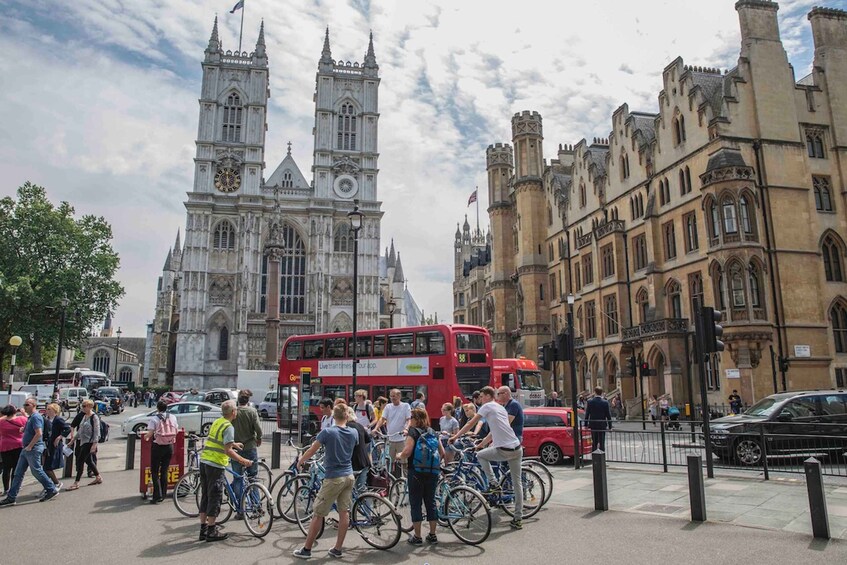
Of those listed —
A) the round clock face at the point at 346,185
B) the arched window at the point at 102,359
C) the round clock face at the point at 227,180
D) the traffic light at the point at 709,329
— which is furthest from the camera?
the arched window at the point at 102,359

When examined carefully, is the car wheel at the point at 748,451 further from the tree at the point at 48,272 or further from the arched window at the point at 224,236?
the arched window at the point at 224,236

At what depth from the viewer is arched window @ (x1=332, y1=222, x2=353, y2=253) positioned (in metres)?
65.6

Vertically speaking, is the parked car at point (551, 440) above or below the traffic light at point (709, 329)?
below

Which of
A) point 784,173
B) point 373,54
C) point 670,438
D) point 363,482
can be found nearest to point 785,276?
point 784,173

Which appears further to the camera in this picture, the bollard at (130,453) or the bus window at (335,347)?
the bus window at (335,347)

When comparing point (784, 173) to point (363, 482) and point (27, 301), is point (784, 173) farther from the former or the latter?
point (27, 301)

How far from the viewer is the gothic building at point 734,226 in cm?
2534

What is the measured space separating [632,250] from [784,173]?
848 centimetres

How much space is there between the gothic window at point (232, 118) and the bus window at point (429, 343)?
177 feet

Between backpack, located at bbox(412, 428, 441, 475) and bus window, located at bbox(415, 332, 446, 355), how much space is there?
11.7 meters

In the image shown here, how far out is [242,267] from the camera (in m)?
62.2

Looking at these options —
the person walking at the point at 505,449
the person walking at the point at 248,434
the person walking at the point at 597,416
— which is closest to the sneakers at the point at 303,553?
the person walking at the point at 248,434

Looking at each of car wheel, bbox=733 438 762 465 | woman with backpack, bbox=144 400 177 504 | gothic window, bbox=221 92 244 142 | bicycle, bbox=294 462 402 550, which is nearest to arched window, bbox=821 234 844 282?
car wheel, bbox=733 438 762 465

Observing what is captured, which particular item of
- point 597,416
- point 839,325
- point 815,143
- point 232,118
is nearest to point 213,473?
point 597,416
